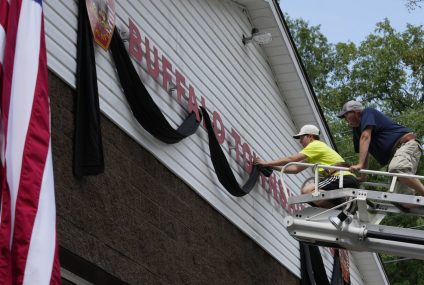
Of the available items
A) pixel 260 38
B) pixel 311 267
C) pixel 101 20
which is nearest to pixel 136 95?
pixel 101 20

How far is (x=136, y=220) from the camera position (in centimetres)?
1205

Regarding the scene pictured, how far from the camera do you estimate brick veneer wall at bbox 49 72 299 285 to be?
1077 cm

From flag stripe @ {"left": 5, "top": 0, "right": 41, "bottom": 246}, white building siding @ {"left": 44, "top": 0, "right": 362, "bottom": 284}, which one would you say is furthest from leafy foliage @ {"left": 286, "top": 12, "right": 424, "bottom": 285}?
flag stripe @ {"left": 5, "top": 0, "right": 41, "bottom": 246}

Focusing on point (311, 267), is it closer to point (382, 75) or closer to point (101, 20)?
point (101, 20)

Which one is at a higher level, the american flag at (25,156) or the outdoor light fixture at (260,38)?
the outdoor light fixture at (260,38)

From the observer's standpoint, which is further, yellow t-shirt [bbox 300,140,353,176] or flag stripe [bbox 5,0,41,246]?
yellow t-shirt [bbox 300,140,353,176]

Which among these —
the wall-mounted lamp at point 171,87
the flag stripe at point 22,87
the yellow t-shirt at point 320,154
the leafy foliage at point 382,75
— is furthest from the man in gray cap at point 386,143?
the leafy foliage at point 382,75

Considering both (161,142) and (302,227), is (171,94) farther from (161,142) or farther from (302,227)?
(302,227)

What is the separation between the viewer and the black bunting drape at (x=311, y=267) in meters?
17.1

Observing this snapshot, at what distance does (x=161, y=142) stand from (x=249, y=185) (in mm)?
2621

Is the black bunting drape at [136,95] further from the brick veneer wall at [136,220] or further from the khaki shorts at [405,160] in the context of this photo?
the khaki shorts at [405,160]

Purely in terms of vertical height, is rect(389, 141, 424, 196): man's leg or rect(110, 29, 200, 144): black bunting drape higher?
rect(110, 29, 200, 144): black bunting drape

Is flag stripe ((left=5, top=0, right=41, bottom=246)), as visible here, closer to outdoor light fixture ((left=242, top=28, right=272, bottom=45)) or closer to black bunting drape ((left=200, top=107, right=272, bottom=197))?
black bunting drape ((left=200, top=107, right=272, bottom=197))

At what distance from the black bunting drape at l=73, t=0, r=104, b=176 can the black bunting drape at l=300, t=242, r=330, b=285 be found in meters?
6.75
